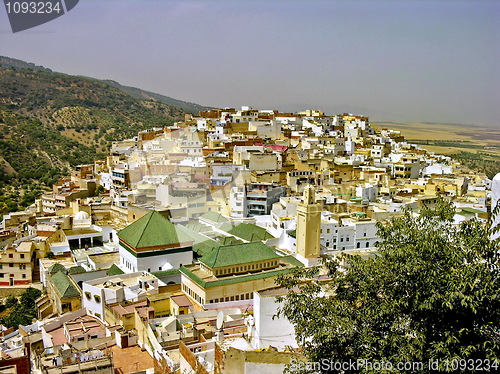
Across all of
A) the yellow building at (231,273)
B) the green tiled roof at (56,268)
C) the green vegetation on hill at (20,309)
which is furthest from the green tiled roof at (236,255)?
the green vegetation on hill at (20,309)

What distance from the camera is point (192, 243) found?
1423cm

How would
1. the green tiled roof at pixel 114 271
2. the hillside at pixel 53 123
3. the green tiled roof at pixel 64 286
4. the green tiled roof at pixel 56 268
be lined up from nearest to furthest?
the green tiled roof at pixel 64 286 → the green tiled roof at pixel 114 271 → the green tiled roof at pixel 56 268 → the hillside at pixel 53 123

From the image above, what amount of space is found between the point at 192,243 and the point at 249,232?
2546mm

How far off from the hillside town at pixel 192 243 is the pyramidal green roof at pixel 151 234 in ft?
0.14

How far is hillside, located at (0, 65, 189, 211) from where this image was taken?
34406 millimetres

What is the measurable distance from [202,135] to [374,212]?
17104mm

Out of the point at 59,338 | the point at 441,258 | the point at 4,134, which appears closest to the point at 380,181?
the point at 59,338

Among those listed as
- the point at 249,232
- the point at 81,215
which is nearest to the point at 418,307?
the point at 249,232

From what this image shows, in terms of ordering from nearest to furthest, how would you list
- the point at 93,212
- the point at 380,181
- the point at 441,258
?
the point at 441,258, the point at 93,212, the point at 380,181

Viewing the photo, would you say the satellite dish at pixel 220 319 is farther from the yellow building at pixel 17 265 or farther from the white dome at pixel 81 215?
the white dome at pixel 81 215

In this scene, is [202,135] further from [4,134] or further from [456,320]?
[456,320]

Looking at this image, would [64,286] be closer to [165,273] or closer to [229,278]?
[165,273]

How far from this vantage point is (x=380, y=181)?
23.6 m

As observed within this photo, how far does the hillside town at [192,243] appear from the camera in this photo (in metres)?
9.23
